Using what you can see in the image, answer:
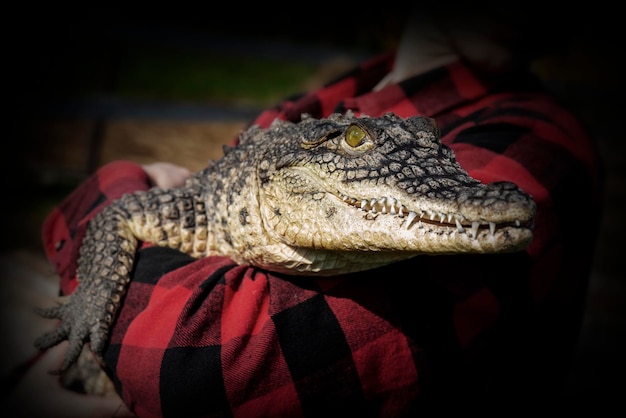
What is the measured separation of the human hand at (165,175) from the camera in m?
2.15

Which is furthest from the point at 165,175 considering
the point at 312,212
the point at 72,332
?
the point at 312,212

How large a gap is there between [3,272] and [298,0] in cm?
1244

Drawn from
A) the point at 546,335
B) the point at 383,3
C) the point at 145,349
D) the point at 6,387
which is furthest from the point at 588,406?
the point at 383,3

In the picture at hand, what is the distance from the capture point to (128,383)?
142cm

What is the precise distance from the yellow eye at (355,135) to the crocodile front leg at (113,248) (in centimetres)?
72

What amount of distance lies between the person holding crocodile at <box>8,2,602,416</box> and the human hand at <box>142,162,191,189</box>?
0.59 ft

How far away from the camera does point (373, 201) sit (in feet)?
4.07

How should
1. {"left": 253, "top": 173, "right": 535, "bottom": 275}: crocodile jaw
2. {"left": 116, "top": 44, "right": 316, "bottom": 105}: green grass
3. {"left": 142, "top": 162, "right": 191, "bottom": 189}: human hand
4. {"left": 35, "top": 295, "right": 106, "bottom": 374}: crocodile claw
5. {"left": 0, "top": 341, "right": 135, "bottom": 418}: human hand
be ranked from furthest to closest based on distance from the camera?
{"left": 116, "top": 44, "right": 316, "bottom": 105}: green grass → {"left": 142, "top": 162, "right": 191, "bottom": 189}: human hand → {"left": 0, "top": 341, "right": 135, "bottom": 418}: human hand → {"left": 35, "top": 295, "right": 106, "bottom": 374}: crocodile claw → {"left": 253, "top": 173, "right": 535, "bottom": 275}: crocodile jaw

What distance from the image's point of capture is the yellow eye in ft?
4.38

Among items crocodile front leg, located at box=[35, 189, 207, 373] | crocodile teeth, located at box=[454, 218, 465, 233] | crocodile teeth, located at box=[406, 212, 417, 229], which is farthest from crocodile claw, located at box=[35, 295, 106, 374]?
crocodile teeth, located at box=[454, 218, 465, 233]

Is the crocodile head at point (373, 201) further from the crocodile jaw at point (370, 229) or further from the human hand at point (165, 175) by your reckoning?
the human hand at point (165, 175)

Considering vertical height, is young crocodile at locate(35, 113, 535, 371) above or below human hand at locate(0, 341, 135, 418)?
above

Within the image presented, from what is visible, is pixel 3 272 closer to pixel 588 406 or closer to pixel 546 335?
pixel 546 335

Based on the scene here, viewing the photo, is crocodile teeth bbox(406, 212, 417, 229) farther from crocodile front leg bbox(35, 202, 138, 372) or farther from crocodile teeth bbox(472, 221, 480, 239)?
crocodile front leg bbox(35, 202, 138, 372)
